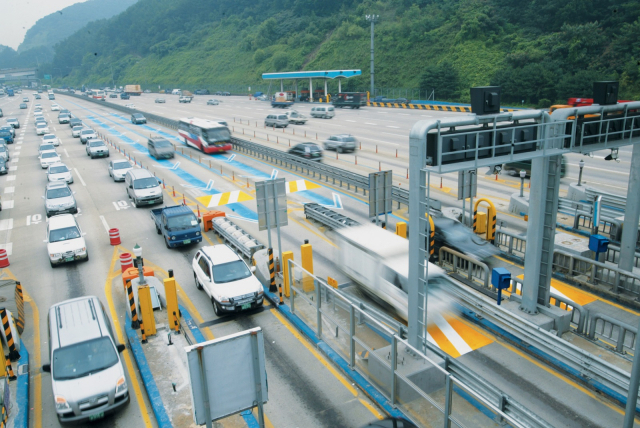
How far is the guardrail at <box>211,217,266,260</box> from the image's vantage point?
17.5 metres

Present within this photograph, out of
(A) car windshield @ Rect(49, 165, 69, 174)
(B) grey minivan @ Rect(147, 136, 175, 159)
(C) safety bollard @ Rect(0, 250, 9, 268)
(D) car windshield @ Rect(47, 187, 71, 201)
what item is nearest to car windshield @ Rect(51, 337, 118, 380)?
(C) safety bollard @ Rect(0, 250, 9, 268)

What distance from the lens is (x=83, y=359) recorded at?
10.3m

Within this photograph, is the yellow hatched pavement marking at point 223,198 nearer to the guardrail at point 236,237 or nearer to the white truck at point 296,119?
the guardrail at point 236,237

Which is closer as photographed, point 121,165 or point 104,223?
point 104,223

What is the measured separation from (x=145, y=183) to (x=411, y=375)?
20447mm

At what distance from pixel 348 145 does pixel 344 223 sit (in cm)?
1897

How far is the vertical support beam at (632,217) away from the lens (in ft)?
45.2

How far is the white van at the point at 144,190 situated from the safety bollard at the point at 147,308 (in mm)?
13667

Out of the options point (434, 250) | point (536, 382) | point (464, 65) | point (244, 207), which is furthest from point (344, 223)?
point (464, 65)

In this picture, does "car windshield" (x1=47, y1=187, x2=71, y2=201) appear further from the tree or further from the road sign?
the tree

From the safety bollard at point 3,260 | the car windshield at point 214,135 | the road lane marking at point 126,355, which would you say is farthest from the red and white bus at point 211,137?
the road lane marking at point 126,355

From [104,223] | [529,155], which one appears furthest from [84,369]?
[104,223]

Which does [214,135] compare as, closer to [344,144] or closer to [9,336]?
[344,144]

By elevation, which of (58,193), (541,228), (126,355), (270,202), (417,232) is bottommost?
(126,355)
